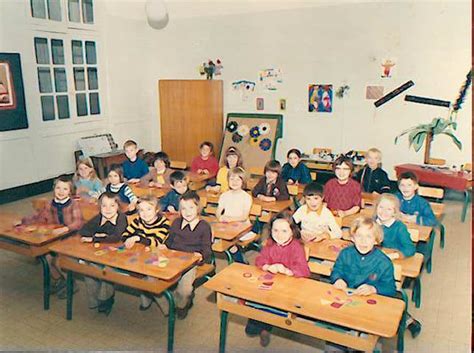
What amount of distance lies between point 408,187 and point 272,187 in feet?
3.54

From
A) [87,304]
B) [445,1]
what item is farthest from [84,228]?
[445,1]

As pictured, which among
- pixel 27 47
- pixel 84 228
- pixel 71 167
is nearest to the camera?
pixel 84 228

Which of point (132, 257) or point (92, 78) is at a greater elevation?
point (92, 78)

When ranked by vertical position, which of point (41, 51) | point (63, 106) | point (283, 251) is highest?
point (41, 51)

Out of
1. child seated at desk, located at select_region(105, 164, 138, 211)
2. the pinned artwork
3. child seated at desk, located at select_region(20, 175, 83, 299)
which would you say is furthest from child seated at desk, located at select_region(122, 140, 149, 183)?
the pinned artwork

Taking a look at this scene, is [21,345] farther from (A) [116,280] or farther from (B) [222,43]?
(B) [222,43]

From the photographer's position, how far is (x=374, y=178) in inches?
167

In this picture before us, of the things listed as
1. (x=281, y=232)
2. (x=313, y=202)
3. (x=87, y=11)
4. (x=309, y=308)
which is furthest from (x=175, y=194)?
(x=87, y=11)

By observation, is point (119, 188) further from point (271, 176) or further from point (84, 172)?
point (271, 176)

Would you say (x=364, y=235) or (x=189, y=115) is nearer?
(x=364, y=235)

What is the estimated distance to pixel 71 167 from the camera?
6023mm

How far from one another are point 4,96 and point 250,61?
304 centimetres

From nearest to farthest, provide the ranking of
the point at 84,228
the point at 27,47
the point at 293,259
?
1. the point at 293,259
2. the point at 84,228
3. the point at 27,47

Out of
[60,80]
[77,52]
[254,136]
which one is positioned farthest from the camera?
[254,136]
